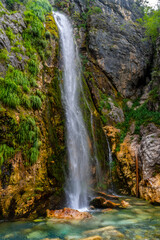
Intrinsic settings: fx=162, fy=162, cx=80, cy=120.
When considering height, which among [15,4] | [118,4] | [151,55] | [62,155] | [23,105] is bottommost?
[62,155]

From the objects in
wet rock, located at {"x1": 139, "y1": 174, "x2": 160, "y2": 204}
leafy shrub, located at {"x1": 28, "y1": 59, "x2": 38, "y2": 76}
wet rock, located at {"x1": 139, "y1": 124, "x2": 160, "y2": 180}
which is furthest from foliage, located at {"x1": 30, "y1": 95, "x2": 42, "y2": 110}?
wet rock, located at {"x1": 139, "y1": 174, "x2": 160, "y2": 204}

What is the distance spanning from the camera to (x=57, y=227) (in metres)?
4.63

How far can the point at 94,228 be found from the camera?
4582mm

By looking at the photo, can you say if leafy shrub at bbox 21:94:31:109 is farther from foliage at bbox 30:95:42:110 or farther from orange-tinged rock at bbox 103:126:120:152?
orange-tinged rock at bbox 103:126:120:152

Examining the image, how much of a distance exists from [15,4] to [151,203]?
1763 centimetres

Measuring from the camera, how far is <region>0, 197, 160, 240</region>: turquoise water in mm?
4035

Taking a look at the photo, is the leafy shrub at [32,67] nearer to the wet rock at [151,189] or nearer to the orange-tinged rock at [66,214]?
the orange-tinged rock at [66,214]

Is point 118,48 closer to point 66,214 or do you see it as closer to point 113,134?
point 113,134

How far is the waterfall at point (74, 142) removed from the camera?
7.36 m

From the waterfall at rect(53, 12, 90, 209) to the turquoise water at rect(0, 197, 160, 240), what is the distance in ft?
5.85

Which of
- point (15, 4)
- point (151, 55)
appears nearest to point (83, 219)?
point (15, 4)

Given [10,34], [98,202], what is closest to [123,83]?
[10,34]

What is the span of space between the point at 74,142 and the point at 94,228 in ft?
15.1

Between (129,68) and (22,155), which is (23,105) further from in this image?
(129,68)
